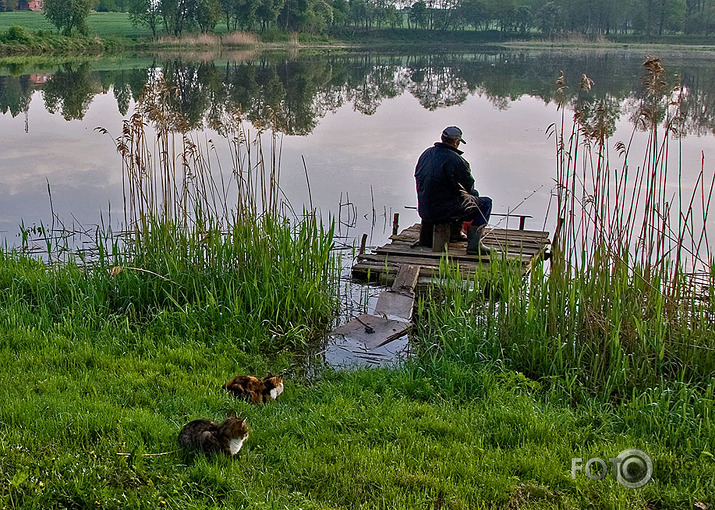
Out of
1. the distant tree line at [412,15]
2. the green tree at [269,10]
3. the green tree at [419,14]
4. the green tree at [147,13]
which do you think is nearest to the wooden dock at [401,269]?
the distant tree line at [412,15]

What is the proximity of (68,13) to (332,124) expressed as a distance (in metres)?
29.2

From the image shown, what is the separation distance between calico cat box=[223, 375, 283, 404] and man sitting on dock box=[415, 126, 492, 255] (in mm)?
3707

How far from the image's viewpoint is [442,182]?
788 cm

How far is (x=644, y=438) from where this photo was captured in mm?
3869

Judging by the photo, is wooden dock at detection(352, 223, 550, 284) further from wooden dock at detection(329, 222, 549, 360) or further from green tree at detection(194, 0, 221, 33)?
green tree at detection(194, 0, 221, 33)

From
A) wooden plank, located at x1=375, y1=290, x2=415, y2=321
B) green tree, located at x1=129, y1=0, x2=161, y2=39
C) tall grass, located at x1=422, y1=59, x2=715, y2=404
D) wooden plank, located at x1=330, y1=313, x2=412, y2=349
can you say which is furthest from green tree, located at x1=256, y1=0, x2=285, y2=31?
tall grass, located at x1=422, y1=59, x2=715, y2=404

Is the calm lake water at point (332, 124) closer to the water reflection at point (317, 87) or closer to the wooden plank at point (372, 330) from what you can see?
the water reflection at point (317, 87)

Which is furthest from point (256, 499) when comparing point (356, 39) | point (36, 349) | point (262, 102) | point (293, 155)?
point (356, 39)

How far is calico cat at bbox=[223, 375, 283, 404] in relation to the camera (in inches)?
174

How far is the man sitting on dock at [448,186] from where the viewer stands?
773cm

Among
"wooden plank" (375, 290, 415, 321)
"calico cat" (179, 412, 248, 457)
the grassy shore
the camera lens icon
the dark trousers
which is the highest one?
the grassy shore

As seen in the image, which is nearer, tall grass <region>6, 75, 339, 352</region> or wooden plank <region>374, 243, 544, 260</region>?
tall grass <region>6, 75, 339, 352</region>

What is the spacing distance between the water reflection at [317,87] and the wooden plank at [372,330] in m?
9.25

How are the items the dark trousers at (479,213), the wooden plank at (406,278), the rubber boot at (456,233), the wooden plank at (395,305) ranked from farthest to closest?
the rubber boot at (456,233), the dark trousers at (479,213), the wooden plank at (406,278), the wooden plank at (395,305)
